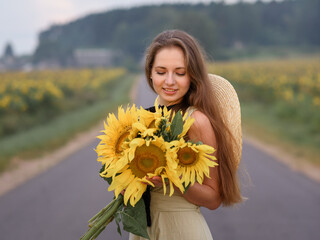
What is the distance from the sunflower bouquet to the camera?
129 cm

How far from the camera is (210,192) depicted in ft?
5.04

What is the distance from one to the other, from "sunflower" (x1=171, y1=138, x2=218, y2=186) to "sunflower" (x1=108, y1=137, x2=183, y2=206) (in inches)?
2.0

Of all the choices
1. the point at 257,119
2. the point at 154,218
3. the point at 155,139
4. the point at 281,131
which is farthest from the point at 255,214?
the point at 257,119

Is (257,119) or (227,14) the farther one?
(227,14)

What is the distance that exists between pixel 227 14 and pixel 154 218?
80.0 m

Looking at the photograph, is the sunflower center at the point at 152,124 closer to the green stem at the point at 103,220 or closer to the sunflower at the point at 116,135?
the sunflower at the point at 116,135

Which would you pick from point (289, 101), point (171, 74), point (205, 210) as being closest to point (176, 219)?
point (171, 74)

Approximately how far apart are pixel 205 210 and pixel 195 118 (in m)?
3.28

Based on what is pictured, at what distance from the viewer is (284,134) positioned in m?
8.98

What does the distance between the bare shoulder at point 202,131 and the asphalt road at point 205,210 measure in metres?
2.23

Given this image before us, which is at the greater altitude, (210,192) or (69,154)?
(210,192)

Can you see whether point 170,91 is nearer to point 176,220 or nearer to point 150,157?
point 150,157

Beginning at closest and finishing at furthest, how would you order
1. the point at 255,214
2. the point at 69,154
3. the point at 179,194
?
the point at 179,194 → the point at 255,214 → the point at 69,154

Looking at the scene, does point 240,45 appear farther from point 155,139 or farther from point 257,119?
point 155,139
